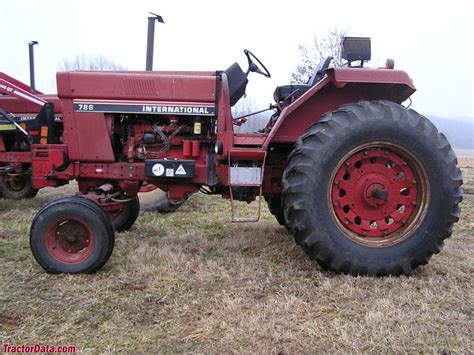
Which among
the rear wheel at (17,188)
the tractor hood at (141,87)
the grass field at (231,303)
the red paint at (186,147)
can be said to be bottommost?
the rear wheel at (17,188)

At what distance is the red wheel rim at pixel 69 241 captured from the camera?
11.3 ft

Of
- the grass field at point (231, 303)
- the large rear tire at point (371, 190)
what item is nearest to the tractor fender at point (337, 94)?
the large rear tire at point (371, 190)

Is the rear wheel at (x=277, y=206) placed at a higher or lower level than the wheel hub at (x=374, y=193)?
lower

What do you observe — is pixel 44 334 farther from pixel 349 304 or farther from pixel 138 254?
pixel 349 304

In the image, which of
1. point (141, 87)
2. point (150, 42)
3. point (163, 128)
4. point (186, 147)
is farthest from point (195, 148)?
point (150, 42)

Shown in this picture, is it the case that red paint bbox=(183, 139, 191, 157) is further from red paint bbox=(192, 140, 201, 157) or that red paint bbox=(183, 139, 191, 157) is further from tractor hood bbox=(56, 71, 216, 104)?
tractor hood bbox=(56, 71, 216, 104)

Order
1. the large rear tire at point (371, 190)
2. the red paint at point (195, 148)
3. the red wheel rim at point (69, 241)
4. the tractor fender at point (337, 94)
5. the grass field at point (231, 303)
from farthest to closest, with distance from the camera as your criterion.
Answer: the red paint at point (195, 148)
the tractor fender at point (337, 94)
the red wheel rim at point (69, 241)
the large rear tire at point (371, 190)
the grass field at point (231, 303)

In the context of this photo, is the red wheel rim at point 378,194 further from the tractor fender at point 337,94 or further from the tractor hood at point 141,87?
the tractor hood at point 141,87

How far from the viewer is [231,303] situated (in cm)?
284

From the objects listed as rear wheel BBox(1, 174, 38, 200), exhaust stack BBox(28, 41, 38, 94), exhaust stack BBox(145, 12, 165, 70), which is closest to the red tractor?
exhaust stack BBox(145, 12, 165, 70)

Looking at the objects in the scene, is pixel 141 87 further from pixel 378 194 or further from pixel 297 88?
pixel 378 194

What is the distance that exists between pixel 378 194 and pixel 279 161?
1057mm

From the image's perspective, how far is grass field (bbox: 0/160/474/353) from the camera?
2416 mm

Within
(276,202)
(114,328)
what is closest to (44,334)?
(114,328)
